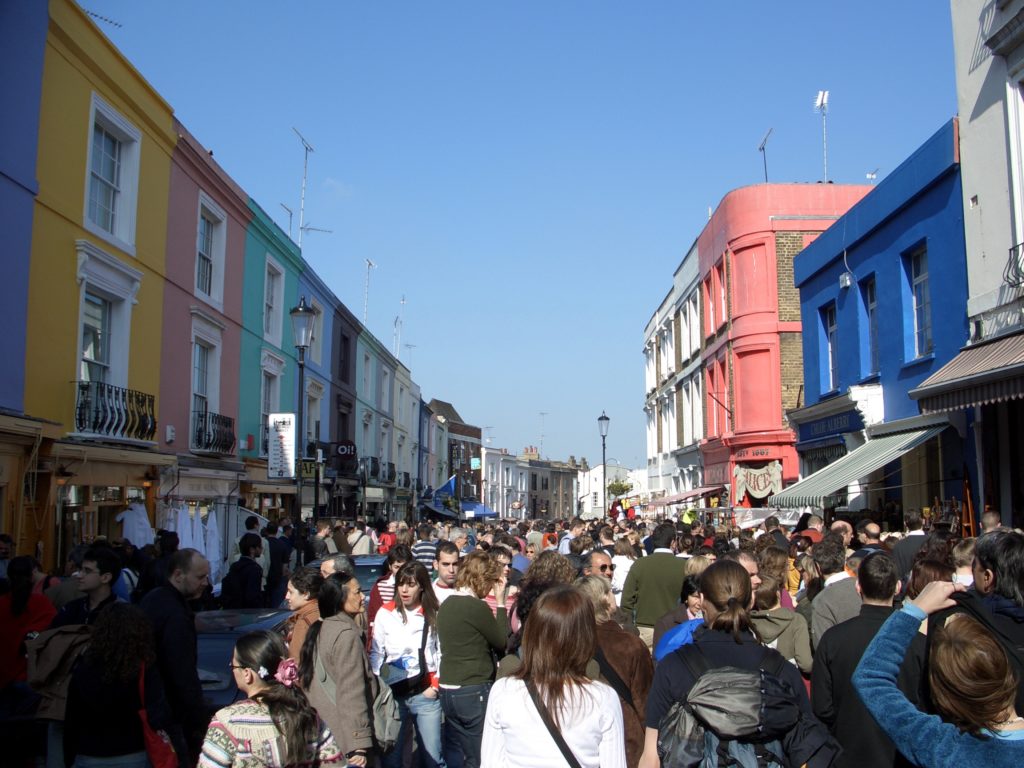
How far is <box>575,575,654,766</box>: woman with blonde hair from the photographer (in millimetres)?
4848

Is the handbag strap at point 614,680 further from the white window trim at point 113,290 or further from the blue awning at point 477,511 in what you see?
the blue awning at point 477,511

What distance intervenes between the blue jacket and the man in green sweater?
548 cm

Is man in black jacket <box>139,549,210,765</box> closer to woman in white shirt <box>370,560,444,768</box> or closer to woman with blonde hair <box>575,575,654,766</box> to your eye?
woman in white shirt <box>370,560,444,768</box>

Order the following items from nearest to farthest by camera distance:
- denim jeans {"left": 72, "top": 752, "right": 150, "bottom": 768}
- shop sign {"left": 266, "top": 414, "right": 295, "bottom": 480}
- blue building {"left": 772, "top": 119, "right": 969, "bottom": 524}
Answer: denim jeans {"left": 72, "top": 752, "right": 150, "bottom": 768} < blue building {"left": 772, "top": 119, "right": 969, "bottom": 524} < shop sign {"left": 266, "top": 414, "right": 295, "bottom": 480}

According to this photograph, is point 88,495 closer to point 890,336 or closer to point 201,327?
point 201,327

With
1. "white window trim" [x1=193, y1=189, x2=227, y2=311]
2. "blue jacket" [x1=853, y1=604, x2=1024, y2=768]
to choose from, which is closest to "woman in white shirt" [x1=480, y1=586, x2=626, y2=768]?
"blue jacket" [x1=853, y1=604, x2=1024, y2=768]

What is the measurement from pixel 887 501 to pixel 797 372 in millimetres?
9434

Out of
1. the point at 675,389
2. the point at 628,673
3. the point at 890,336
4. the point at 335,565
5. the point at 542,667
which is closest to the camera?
the point at 542,667

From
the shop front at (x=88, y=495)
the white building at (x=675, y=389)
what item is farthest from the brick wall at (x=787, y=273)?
the shop front at (x=88, y=495)

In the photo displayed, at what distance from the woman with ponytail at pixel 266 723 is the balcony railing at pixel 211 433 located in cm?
1422

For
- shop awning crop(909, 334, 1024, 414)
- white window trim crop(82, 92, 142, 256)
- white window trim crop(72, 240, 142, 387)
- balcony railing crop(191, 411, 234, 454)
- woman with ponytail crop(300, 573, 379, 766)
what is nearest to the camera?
woman with ponytail crop(300, 573, 379, 766)

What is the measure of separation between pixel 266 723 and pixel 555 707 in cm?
122

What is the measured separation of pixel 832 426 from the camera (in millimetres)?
18734

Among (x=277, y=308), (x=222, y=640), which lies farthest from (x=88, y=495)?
(x=277, y=308)
